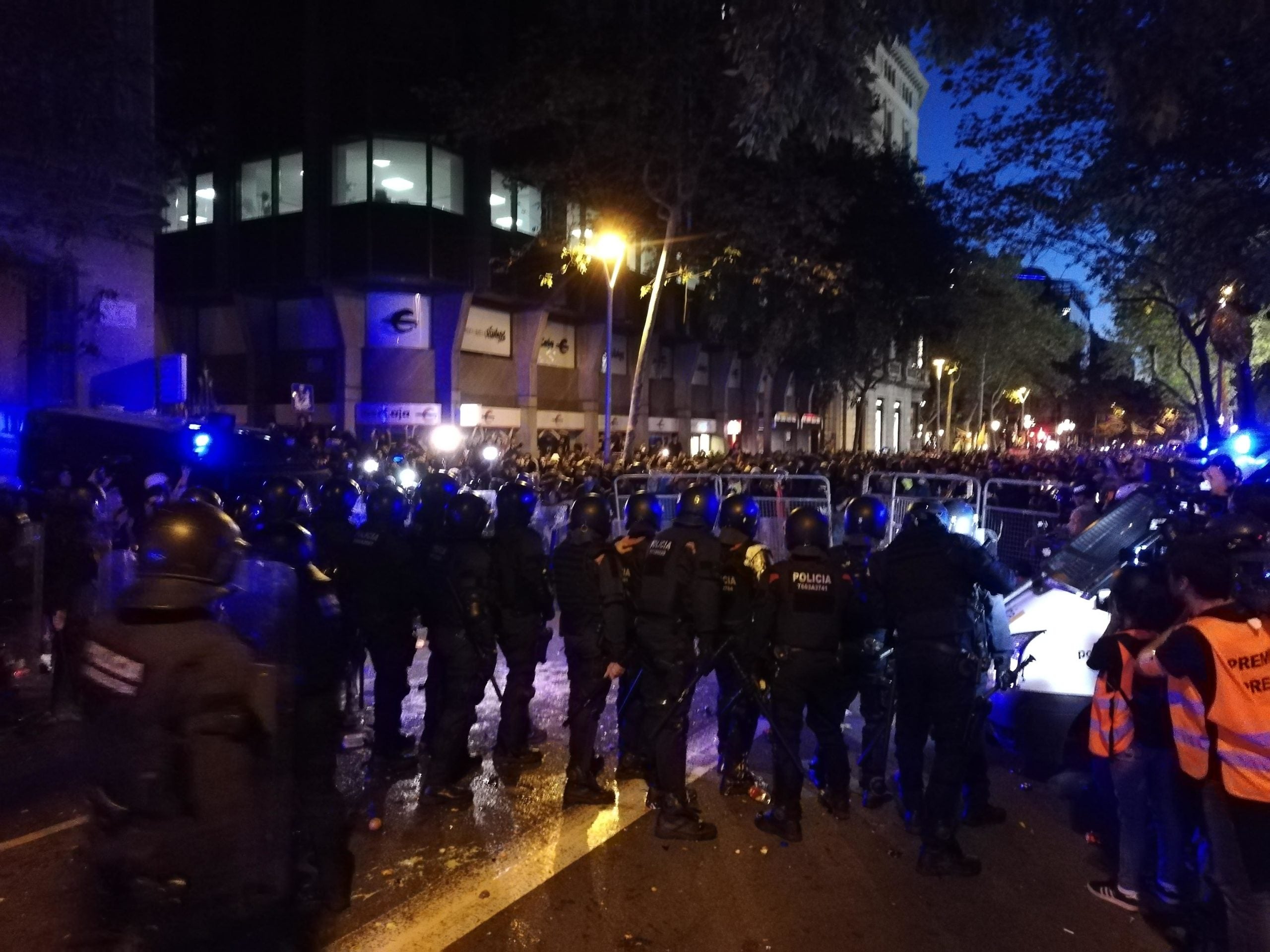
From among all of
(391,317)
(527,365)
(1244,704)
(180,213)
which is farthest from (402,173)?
(1244,704)

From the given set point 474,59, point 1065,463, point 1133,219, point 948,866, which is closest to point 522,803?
point 948,866

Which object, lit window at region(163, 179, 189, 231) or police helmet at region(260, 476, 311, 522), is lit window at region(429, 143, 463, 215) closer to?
lit window at region(163, 179, 189, 231)

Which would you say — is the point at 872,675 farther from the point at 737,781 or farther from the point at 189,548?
the point at 189,548

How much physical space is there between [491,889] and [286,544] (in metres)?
1.93

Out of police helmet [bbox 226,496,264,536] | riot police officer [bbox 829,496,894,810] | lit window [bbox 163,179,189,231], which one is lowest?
riot police officer [bbox 829,496,894,810]

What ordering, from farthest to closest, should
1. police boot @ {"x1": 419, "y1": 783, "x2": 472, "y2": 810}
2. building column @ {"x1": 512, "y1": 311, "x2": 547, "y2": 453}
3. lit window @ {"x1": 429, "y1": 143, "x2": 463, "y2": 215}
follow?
building column @ {"x1": 512, "y1": 311, "x2": 547, "y2": 453}
lit window @ {"x1": 429, "y1": 143, "x2": 463, "y2": 215}
police boot @ {"x1": 419, "y1": 783, "x2": 472, "y2": 810}

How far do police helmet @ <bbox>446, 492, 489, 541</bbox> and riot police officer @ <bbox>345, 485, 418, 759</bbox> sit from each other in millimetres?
449

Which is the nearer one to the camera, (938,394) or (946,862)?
(946,862)

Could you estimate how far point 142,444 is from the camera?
14.8 m

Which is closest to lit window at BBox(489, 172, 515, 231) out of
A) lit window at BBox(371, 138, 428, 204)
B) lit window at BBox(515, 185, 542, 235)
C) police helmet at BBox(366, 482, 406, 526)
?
lit window at BBox(515, 185, 542, 235)

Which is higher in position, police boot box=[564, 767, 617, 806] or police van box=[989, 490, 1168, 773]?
police van box=[989, 490, 1168, 773]

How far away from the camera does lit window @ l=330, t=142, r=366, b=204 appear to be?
25.9 meters

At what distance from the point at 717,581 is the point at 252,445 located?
11.7m

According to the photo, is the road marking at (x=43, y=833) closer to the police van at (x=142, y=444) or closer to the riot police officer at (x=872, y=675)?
the riot police officer at (x=872, y=675)
